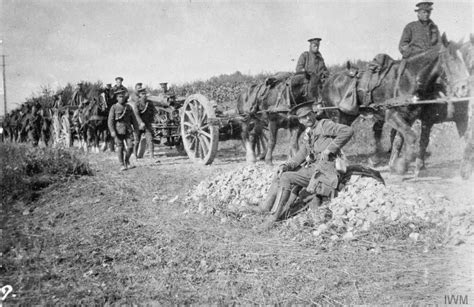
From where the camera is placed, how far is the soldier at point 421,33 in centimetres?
806

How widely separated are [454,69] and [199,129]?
5.96 m

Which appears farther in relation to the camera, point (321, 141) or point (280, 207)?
point (321, 141)

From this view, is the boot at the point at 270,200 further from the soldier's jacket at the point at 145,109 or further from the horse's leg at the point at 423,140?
the soldier's jacket at the point at 145,109

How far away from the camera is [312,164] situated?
212 inches

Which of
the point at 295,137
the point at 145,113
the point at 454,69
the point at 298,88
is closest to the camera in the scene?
the point at 454,69

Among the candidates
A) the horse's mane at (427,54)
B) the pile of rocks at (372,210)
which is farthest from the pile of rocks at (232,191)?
the horse's mane at (427,54)

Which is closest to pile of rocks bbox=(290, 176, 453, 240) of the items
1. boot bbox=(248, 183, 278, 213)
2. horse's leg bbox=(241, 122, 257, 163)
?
boot bbox=(248, 183, 278, 213)

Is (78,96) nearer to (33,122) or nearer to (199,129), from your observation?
(33,122)

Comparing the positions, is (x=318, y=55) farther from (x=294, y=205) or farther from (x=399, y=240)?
(x=399, y=240)

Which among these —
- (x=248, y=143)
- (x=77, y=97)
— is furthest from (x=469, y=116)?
(x=77, y=97)

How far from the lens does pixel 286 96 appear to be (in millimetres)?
9555

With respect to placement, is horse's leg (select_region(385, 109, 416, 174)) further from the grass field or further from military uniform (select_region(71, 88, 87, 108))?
military uniform (select_region(71, 88, 87, 108))

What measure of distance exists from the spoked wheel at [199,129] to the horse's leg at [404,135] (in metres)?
4.09

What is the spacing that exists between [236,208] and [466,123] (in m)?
4.43
